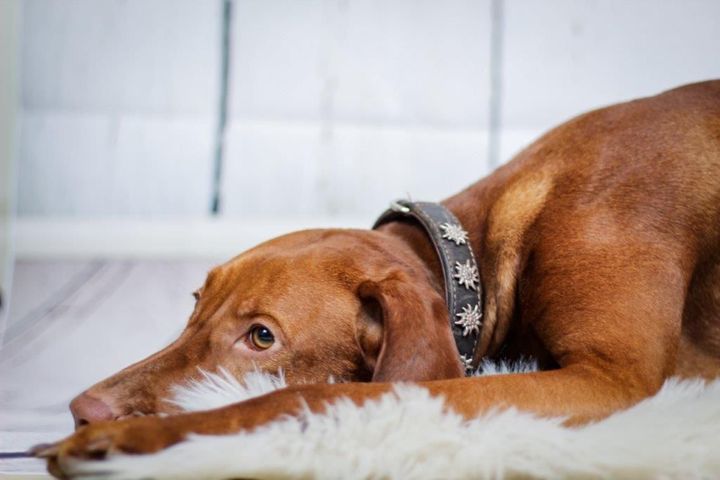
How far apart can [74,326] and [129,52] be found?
1.57 m

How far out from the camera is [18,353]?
284cm

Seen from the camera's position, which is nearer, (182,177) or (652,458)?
(652,458)

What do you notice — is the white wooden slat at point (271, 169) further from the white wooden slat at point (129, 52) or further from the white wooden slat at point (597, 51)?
the white wooden slat at point (597, 51)

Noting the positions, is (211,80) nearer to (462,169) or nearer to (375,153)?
(375,153)

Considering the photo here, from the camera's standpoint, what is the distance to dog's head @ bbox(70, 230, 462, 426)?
1.37 metres

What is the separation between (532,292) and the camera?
1.61 metres

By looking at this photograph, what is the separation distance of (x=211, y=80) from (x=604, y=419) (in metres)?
3.25

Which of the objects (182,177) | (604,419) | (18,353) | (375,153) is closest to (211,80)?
(182,177)

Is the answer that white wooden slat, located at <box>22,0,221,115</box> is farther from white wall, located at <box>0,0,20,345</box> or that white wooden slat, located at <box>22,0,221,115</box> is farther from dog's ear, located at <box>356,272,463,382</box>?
dog's ear, located at <box>356,272,463,382</box>

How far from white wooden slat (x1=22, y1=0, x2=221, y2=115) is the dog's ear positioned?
9.27 feet

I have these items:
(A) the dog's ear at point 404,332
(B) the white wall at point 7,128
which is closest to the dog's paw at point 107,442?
(A) the dog's ear at point 404,332

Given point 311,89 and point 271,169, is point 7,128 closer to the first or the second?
point 271,169

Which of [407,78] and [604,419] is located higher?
[407,78]

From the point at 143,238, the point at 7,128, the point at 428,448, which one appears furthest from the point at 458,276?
the point at 7,128
